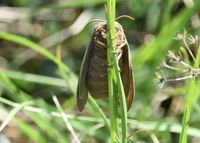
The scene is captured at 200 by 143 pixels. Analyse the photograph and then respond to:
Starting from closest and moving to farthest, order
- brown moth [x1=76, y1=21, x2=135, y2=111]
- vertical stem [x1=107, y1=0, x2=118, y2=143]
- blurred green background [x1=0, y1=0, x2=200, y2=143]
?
1. vertical stem [x1=107, y1=0, x2=118, y2=143]
2. brown moth [x1=76, y1=21, x2=135, y2=111]
3. blurred green background [x1=0, y1=0, x2=200, y2=143]

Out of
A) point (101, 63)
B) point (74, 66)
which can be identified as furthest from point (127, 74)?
point (74, 66)

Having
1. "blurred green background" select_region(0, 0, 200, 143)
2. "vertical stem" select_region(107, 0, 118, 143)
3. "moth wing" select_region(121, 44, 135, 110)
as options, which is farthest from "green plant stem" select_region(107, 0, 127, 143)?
"blurred green background" select_region(0, 0, 200, 143)

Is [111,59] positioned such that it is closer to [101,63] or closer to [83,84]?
[101,63]

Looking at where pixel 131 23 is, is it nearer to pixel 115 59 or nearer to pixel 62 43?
pixel 62 43

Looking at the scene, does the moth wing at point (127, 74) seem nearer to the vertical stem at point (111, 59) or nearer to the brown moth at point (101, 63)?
the brown moth at point (101, 63)

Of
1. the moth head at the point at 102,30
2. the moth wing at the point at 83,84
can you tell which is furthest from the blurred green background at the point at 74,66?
the moth head at the point at 102,30

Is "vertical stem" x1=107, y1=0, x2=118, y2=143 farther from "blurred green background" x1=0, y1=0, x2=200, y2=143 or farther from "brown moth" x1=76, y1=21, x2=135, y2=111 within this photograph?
"blurred green background" x1=0, y1=0, x2=200, y2=143
